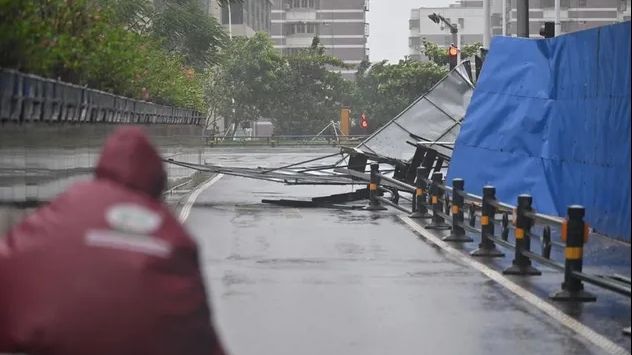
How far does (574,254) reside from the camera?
48.0 ft

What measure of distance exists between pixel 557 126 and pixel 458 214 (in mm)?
4509

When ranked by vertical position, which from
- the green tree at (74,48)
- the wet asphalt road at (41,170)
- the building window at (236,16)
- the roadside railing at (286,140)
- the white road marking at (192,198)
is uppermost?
the building window at (236,16)

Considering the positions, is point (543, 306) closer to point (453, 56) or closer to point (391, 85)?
point (453, 56)

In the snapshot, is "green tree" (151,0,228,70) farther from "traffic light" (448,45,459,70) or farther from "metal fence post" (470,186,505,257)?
"metal fence post" (470,186,505,257)

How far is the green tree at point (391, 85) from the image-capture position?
78.9 metres

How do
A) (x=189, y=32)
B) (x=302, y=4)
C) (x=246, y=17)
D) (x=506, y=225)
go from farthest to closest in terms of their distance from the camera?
1. (x=302, y=4)
2. (x=246, y=17)
3. (x=189, y=32)
4. (x=506, y=225)

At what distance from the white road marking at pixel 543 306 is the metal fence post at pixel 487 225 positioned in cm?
27

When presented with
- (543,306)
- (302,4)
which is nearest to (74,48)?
(543,306)

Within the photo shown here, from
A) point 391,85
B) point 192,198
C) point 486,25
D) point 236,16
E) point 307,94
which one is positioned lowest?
point 192,198

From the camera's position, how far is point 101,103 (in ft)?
70.6

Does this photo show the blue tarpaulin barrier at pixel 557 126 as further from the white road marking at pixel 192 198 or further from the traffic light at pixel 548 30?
the white road marking at pixel 192 198

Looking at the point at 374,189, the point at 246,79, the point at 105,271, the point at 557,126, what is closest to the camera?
the point at 105,271

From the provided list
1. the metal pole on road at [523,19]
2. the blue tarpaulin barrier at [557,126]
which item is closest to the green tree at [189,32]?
the metal pole on road at [523,19]

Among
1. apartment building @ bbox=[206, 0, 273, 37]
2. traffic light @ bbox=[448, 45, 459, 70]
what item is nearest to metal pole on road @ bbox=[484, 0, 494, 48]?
A: traffic light @ bbox=[448, 45, 459, 70]
